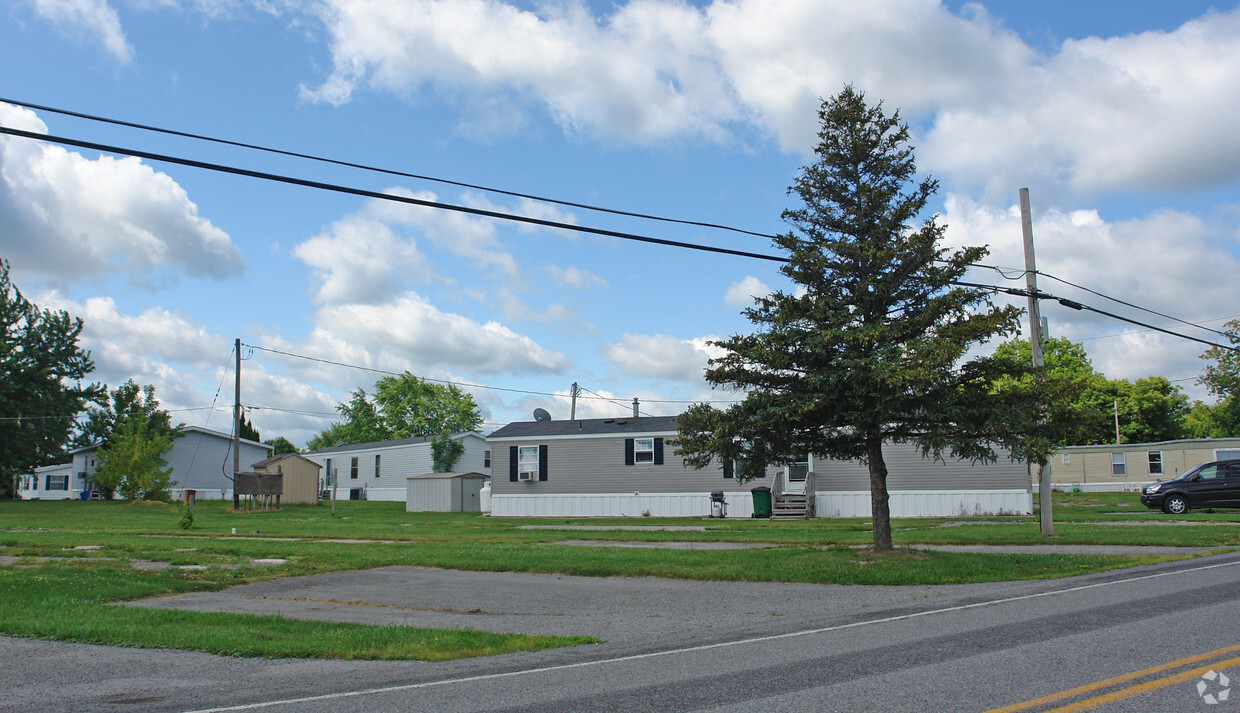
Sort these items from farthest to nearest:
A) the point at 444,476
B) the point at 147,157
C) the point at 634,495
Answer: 1. the point at 444,476
2. the point at 634,495
3. the point at 147,157

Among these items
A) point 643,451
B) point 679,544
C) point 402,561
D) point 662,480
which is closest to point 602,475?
point 643,451

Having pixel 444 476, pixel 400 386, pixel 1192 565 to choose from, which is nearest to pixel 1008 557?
pixel 1192 565

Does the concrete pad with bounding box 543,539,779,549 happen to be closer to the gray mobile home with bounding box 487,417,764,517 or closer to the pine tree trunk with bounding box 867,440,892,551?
the pine tree trunk with bounding box 867,440,892,551

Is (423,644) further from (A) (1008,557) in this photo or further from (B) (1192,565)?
(B) (1192,565)

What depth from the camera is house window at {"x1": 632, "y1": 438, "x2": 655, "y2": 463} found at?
3619 cm

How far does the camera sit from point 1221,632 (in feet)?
25.5

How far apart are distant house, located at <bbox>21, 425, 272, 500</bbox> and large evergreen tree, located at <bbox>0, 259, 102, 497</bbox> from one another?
6.81ft

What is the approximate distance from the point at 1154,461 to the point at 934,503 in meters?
27.6

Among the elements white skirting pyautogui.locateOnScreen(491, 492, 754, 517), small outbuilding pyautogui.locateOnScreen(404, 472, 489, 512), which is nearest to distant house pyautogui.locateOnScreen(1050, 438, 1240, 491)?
white skirting pyautogui.locateOnScreen(491, 492, 754, 517)

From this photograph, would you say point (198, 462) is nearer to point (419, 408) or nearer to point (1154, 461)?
point (419, 408)

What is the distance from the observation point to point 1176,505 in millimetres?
28312

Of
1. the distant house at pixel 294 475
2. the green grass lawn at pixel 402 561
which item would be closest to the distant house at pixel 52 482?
the distant house at pixel 294 475

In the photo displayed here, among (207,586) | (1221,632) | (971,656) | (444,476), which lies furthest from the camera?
(444,476)

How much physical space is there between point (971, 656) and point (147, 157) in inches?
424
